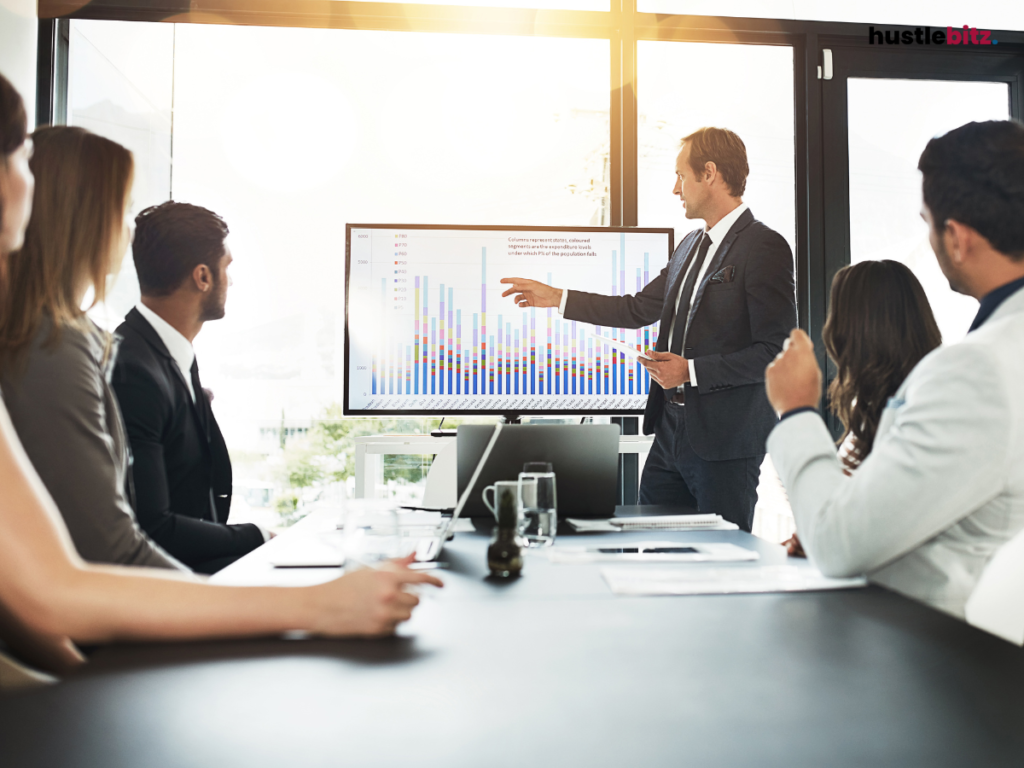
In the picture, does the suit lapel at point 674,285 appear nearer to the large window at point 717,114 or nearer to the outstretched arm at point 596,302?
the outstretched arm at point 596,302

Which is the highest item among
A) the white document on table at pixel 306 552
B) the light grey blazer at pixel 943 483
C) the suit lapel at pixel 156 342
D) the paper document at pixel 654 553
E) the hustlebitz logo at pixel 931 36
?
the hustlebitz logo at pixel 931 36

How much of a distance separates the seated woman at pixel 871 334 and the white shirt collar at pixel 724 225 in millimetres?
815

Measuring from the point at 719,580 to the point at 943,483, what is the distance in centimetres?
33

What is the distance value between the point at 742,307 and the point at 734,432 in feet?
1.37

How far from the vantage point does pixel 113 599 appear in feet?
2.53

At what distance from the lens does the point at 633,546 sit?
4.72 feet

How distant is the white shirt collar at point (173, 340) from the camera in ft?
6.57

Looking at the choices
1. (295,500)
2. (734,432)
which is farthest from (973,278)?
(295,500)

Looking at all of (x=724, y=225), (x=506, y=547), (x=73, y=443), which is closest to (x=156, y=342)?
(x=73, y=443)

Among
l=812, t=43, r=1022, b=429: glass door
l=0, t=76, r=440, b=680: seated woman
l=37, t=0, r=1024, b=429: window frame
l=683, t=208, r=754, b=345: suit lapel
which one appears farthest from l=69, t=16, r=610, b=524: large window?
l=0, t=76, r=440, b=680: seated woman

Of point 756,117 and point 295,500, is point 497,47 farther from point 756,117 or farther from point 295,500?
point 295,500

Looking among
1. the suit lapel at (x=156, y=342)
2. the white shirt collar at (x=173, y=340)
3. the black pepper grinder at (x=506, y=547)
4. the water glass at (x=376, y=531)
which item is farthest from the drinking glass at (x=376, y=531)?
the white shirt collar at (x=173, y=340)

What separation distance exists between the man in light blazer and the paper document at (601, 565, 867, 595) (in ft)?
0.19

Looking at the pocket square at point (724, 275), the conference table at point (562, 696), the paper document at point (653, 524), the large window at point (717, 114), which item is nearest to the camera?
the conference table at point (562, 696)
